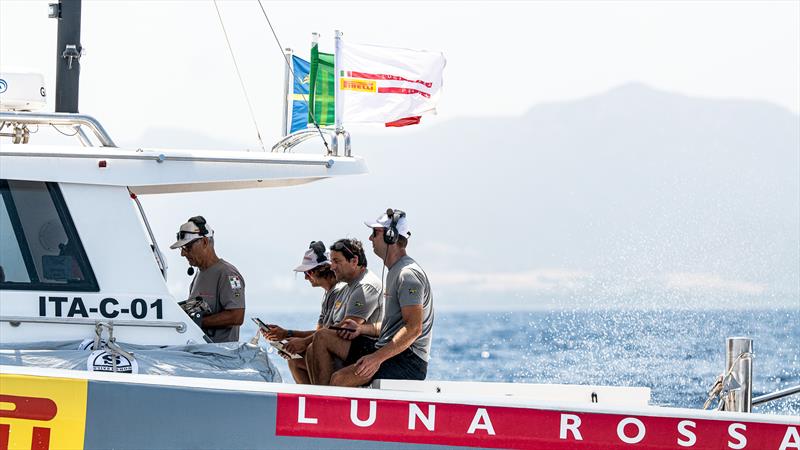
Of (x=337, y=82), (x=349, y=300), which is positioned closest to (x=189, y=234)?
(x=349, y=300)

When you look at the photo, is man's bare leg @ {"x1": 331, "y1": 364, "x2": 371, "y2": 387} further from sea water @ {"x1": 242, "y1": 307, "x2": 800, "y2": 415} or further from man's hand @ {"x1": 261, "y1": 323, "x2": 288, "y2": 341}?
sea water @ {"x1": 242, "y1": 307, "x2": 800, "y2": 415}

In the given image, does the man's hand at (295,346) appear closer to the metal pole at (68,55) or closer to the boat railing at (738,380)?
the metal pole at (68,55)

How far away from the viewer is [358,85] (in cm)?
712

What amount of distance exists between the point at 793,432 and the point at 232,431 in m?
2.44

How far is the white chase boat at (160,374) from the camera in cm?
562

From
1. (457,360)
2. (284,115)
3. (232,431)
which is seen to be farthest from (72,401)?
(457,360)

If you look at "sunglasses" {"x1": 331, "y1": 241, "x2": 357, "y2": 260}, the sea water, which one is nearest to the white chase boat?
"sunglasses" {"x1": 331, "y1": 241, "x2": 357, "y2": 260}

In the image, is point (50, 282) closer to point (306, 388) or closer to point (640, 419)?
point (306, 388)

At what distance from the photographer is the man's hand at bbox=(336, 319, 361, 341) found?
6.91 metres

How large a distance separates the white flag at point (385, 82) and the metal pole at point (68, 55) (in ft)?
5.08

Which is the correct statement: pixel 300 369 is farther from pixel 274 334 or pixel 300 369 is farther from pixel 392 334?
pixel 392 334

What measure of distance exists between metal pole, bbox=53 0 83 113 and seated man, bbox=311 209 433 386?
6.31 feet

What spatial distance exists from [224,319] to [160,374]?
1018mm

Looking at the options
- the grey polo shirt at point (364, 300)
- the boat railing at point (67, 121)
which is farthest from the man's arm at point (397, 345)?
the boat railing at point (67, 121)
